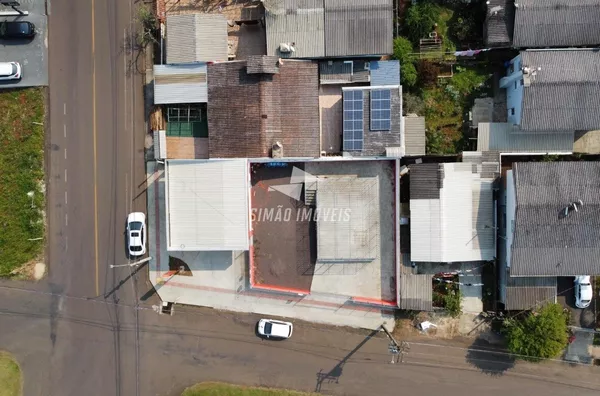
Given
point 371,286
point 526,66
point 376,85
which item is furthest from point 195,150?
point 526,66

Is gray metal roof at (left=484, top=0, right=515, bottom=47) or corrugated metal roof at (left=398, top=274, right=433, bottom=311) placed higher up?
gray metal roof at (left=484, top=0, right=515, bottom=47)

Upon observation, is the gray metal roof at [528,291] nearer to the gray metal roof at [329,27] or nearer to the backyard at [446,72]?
the backyard at [446,72]

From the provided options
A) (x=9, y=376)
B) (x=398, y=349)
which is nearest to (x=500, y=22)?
(x=398, y=349)

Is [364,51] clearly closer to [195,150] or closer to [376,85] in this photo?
[376,85]

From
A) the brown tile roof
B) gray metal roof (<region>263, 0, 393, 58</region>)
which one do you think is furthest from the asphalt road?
gray metal roof (<region>263, 0, 393, 58</region>)

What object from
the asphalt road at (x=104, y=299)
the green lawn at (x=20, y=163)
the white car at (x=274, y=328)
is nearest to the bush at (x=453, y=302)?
the asphalt road at (x=104, y=299)

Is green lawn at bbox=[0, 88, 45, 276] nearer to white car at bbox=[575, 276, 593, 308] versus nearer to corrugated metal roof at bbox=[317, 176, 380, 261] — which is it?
corrugated metal roof at bbox=[317, 176, 380, 261]
